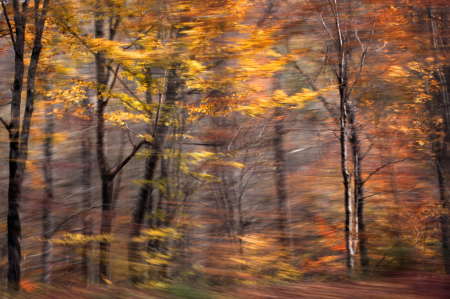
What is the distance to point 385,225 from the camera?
8695mm

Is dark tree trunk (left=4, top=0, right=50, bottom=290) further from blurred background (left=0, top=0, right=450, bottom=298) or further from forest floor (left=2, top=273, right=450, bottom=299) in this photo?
forest floor (left=2, top=273, right=450, bottom=299)

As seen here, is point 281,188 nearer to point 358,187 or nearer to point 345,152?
point 358,187

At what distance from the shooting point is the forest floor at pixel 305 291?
117 inches

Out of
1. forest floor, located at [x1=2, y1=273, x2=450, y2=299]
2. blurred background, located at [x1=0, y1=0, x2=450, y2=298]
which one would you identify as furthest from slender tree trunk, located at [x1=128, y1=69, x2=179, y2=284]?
forest floor, located at [x1=2, y1=273, x2=450, y2=299]

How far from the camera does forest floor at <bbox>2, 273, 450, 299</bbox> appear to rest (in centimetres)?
296

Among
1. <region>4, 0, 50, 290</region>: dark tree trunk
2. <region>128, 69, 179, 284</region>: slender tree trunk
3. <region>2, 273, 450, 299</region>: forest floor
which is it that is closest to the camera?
<region>2, 273, 450, 299</region>: forest floor

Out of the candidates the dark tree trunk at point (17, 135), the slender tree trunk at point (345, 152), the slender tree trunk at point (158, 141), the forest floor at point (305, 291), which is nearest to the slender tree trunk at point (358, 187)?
the slender tree trunk at point (345, 152)

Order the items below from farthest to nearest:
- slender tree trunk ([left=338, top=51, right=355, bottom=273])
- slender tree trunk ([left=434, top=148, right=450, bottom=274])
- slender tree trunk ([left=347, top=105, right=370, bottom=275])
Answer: slender tree trunk ([left=347, top=105, right=370, bottom=275])
slender tree trunk ([left=338, top=51, right=355, bottom=273])
slender tree trunk ([left=434, top=148, right=450, bottom=274])

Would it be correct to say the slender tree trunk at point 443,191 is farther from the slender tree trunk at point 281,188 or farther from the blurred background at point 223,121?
the slender tree trunk at point 281,188

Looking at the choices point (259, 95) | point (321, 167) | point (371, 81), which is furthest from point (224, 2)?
point (321, 167)

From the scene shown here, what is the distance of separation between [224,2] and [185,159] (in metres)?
3.53

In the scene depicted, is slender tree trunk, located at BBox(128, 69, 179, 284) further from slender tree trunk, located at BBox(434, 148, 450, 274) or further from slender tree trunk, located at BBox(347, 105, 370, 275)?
slender tree trunk, located at BBox(434, 148, 450, 274)

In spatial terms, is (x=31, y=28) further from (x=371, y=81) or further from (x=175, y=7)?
(x=371, y=81)

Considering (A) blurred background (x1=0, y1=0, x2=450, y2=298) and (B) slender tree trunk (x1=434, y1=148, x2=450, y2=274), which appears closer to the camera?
(A) blurred background (x1=0, y1=0, x2=450, y2=298)
